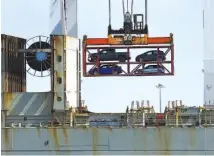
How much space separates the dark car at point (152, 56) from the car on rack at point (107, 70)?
1.21 m

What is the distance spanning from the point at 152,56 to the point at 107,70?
2.63 m

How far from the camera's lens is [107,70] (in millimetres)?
33000

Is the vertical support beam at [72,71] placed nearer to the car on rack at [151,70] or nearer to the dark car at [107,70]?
the dark car at [107,70]

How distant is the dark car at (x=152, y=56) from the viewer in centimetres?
3272

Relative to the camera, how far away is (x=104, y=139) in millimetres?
25500

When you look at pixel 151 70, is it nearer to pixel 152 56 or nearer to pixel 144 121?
pixel 152 56

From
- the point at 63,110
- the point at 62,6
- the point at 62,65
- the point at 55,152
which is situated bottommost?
the point at 55,152

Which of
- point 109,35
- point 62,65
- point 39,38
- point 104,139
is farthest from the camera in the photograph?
point 109,35

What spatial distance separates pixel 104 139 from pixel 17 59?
26.0ft

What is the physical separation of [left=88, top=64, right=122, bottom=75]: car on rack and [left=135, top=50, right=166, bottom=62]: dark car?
47.8 inches

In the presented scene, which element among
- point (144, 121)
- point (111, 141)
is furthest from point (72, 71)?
point (111, 141)

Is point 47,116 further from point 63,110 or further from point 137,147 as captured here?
point 137,147

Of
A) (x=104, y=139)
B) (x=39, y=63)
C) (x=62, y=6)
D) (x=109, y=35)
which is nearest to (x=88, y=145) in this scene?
(x=104, y=139)

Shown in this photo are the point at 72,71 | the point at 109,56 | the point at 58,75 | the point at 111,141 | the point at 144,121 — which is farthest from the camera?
the point at 109,56
